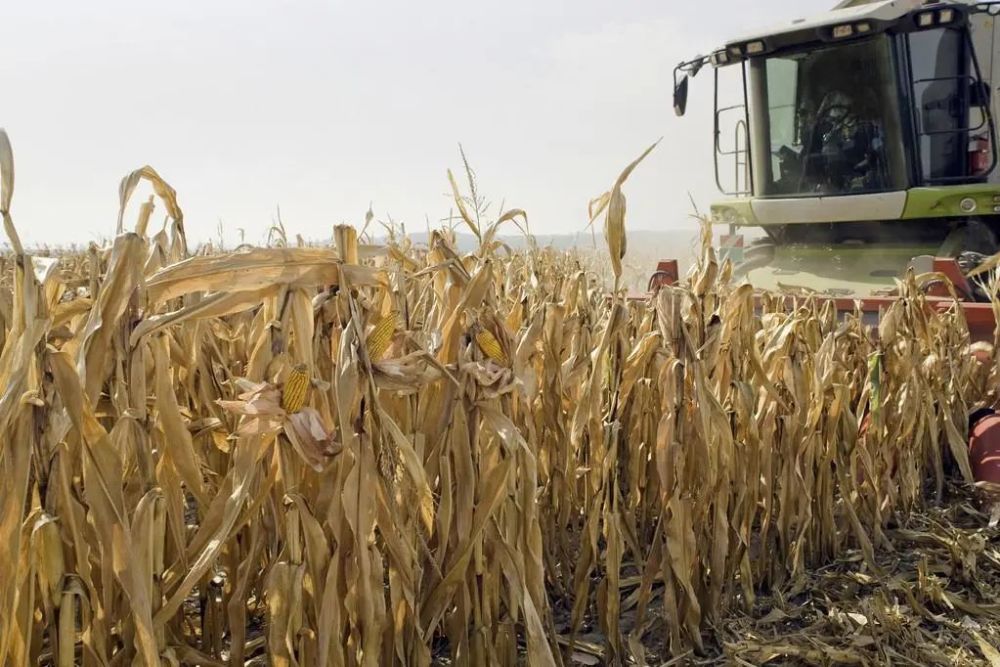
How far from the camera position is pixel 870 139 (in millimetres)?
5238

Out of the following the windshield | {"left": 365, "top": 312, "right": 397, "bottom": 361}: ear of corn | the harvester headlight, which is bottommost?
{"left": 365, "top": 312, "right": 397, "bottom": 361}: ear of corn

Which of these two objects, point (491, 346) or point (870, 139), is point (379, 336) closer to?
point (491, 346)

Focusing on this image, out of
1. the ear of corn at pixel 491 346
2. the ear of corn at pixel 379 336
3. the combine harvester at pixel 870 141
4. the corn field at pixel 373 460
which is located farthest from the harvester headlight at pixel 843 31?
the ear of corn at pixel 379 336

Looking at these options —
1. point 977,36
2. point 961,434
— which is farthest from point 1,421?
Answer: point 977,36

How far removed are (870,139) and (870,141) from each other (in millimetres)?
13

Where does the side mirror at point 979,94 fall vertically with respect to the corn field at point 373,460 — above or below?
above

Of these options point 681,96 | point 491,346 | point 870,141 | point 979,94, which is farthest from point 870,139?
point 491,346

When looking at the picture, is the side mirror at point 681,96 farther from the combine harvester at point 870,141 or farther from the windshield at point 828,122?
the windshield at point 828,122

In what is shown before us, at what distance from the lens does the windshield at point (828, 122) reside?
5.12m

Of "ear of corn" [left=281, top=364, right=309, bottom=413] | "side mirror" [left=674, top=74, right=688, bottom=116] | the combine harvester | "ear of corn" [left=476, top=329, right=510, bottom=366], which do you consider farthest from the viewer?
"side mirror" [left=674, top=74, right=688, bottom=116]

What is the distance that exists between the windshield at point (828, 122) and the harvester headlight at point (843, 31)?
18 centimetres

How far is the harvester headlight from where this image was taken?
16.4 feet

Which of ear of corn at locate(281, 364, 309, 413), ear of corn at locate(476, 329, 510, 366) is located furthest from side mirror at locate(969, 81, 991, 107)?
ear of corn at locate(281, 364, 309, 413)

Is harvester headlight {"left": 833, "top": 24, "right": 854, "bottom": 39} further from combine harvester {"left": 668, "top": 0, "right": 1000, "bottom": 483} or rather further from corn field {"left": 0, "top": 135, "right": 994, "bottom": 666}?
corn field {"left": 0, "top": 135, "right": 994, "bottom": 666}
